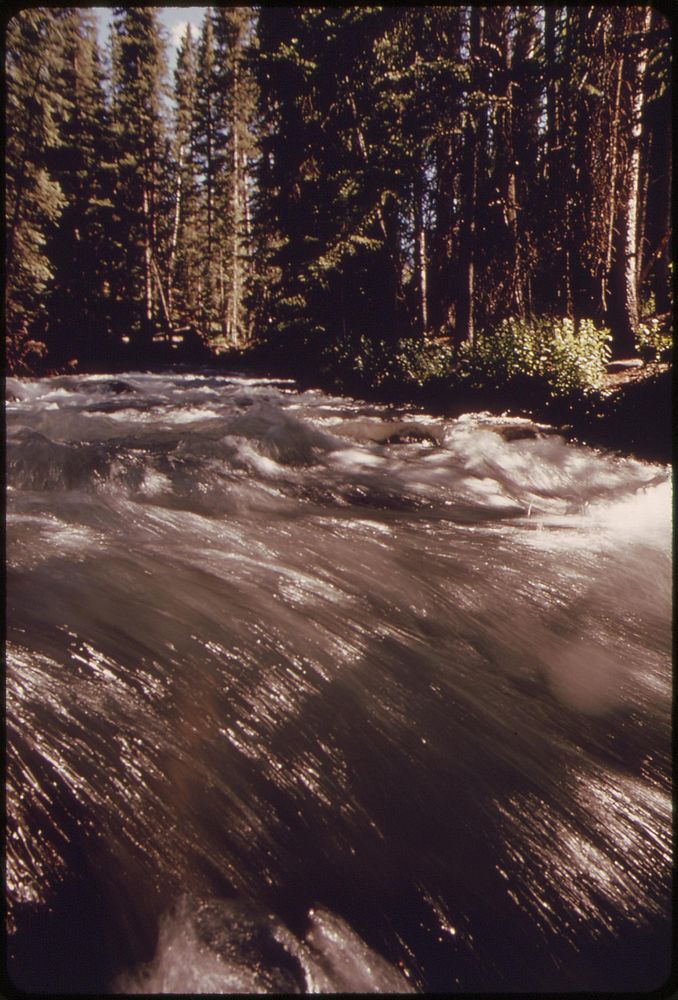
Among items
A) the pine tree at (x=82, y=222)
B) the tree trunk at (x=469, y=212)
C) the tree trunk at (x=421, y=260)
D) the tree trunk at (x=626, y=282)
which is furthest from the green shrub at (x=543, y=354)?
the pine tree at (x=82, y=222)

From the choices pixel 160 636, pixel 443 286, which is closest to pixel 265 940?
Answer: pixel 160 636

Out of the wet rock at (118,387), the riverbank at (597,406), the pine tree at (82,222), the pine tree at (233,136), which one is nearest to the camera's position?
the riverbank at (597,406)

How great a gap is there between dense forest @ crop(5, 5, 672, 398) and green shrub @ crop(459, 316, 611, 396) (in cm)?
5

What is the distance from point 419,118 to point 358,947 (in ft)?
43.1

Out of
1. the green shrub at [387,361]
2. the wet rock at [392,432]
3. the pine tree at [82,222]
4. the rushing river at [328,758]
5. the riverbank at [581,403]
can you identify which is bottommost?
the rushing river at [328,758]

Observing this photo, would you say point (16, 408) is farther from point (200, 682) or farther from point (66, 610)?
point (200, 682)

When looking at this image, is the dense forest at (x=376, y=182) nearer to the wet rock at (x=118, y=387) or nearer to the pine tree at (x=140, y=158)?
the pine tree at (x=140, y=158)

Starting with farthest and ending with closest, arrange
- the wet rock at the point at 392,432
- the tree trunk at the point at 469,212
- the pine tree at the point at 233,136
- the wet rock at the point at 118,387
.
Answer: the pine tree at the point at 233,136 < the wet rock at the point at 118,387 < the tree trunk at the point at 469,212 < the wet rock at the point at 392,432

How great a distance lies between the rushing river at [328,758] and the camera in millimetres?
1532

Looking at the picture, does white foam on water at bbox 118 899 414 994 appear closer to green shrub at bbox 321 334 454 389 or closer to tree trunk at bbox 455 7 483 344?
green shrub at bbox 321 334 454 389

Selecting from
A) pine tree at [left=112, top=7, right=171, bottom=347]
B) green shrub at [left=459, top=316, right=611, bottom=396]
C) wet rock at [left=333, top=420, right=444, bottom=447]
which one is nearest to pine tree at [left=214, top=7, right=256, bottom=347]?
pine tree at [left=112, top=7, right=171, bottom=347]

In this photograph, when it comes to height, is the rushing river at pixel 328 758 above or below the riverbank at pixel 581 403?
below

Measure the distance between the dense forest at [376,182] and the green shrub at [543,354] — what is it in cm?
5

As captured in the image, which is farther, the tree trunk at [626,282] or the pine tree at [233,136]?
the pine tree at [233,136]
